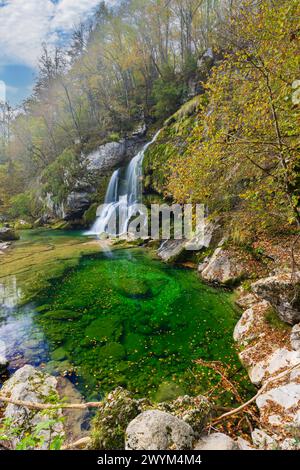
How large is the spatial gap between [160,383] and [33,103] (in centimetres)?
4420

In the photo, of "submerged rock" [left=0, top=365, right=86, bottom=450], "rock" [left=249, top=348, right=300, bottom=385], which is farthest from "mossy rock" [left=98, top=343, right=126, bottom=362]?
"rock" [left=249, top=348, right=300, bottom=385]

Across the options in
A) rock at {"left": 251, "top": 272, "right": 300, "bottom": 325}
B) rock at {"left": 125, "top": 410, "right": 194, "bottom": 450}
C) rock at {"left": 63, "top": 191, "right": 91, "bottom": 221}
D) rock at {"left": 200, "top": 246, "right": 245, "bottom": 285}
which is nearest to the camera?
rock at {"left": 125, "top": 410, "right": 194, "bottom": 450}

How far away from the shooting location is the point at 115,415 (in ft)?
8.55

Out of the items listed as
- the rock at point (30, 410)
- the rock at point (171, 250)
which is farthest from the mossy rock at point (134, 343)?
the rock at point (171, 250)

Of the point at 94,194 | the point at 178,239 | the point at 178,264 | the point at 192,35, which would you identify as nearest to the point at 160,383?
the point at 178,264

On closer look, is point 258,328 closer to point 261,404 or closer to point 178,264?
point 261,404

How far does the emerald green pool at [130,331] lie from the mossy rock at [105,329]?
0.03 metres

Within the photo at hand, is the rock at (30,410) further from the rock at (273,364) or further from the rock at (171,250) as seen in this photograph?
the rock at (171,250)

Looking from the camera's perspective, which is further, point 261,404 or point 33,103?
point 33,103

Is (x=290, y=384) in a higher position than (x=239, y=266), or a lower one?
lower

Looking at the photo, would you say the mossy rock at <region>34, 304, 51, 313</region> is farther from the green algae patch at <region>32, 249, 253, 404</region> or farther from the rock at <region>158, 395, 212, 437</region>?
the rock at <region>158, 395, 212, 437</region>

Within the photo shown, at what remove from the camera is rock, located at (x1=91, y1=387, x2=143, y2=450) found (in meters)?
2.39

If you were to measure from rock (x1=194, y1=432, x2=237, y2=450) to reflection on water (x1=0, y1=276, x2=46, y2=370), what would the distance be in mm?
4281

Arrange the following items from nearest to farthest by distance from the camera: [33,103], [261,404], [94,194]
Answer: [261,404] < [94,194] < [33,103]
